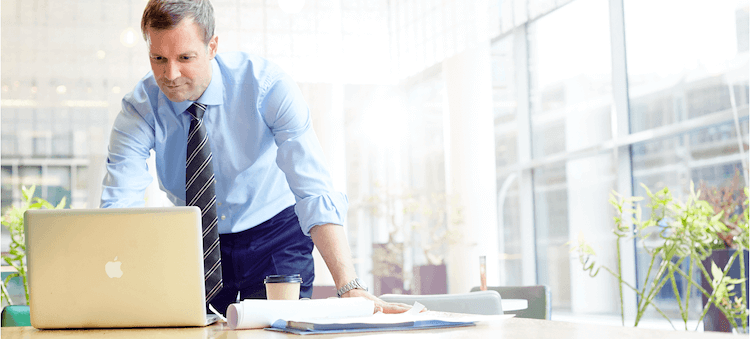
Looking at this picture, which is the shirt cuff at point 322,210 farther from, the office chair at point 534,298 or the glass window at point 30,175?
the glass window at point 30,175

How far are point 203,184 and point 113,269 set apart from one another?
47cm

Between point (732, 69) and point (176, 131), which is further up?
point (732, 69)

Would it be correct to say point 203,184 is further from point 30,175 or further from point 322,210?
point 30,175

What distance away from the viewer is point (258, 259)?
5.57ft

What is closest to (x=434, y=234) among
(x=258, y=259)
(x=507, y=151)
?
(x=507, y=151)

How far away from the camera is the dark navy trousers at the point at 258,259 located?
66.2 inches

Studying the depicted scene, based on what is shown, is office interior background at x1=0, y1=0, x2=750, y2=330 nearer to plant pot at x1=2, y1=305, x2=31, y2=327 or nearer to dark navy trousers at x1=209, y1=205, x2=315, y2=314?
dark navy trousers at x1=209, y1=205, x2=315, y2=314

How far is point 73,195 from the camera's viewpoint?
236 inches

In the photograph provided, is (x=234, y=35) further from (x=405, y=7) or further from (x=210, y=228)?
(x=210, y=228)

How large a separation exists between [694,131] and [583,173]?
3.28ft

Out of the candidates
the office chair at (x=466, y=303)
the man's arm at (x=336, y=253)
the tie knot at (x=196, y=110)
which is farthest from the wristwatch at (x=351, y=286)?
the office chair at (x=466, y=303)

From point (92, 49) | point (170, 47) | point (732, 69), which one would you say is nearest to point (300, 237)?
point (170, 47)

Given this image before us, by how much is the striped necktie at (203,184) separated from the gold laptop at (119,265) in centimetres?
35

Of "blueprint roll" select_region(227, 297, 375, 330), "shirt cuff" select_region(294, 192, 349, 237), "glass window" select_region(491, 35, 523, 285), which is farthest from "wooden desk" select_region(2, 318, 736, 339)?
"glass window" select_region(491, 35, 523, 285)
